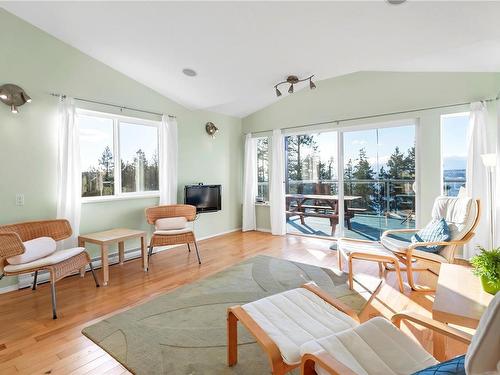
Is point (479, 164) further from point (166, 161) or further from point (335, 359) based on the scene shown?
point (166, 161)

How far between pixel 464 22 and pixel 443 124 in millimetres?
2091

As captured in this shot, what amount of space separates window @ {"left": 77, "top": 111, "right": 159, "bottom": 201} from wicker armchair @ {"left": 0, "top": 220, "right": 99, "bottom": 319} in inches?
28.8

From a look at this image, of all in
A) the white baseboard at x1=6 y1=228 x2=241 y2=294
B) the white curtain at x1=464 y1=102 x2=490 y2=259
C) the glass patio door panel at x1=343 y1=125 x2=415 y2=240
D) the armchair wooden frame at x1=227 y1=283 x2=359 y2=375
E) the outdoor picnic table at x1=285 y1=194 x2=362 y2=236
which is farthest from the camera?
the outdoor picnic table at x1=285 y1=194 x2=362 y2=236

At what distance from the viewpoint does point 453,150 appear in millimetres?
4086

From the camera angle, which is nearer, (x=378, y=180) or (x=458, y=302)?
(x=458, y=302)

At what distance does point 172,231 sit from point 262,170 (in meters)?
2.85

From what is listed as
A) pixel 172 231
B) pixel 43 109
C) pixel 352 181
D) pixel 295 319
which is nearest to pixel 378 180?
pixel 352 181

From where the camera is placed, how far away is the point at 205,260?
4.05 m

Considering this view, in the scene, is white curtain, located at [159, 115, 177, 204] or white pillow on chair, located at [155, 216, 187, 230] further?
white curtain, located at [159, 115, 177, 204]

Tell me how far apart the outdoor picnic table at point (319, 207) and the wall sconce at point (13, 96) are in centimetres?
440

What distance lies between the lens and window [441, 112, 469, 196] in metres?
4.02

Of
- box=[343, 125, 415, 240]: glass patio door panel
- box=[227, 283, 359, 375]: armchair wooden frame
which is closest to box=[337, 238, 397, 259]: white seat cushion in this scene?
box=[227, 283, 359, 375]: armchair wooden frame

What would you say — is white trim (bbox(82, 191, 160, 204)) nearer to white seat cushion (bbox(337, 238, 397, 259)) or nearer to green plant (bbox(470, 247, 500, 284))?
white seat cushion (bbox(337, 238, 397, 259))

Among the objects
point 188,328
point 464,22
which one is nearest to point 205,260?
point 188,328
